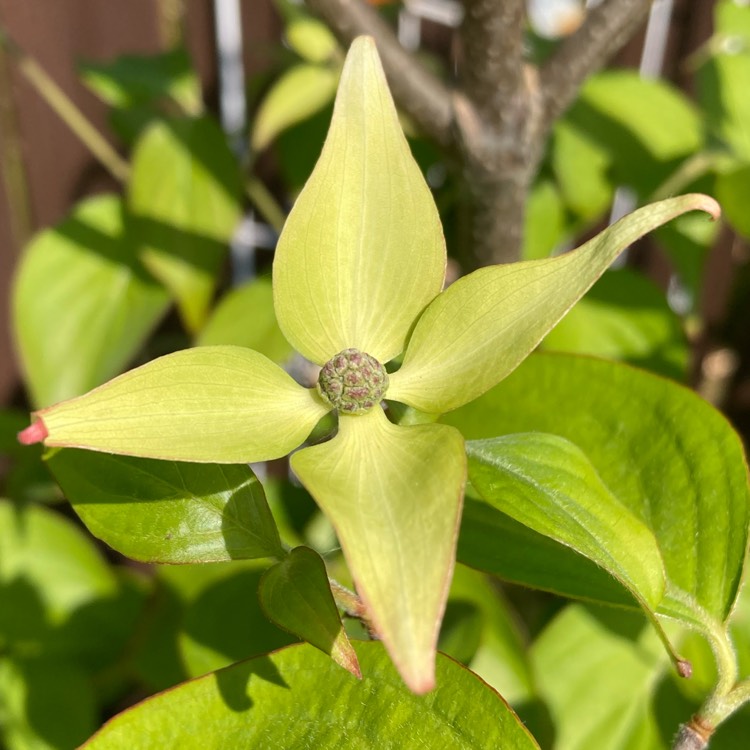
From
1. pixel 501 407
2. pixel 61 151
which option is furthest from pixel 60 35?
pixel 501 407

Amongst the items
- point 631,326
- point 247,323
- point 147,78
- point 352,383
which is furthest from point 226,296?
point 352,383

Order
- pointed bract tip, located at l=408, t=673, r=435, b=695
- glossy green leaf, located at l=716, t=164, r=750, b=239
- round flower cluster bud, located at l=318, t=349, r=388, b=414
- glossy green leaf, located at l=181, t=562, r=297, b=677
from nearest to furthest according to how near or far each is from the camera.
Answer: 1. pointed bract tip, located at l=408, t=673, r=435, b=695
2. round flower cluster bud, located at l=318, t=349, r=388, b=414
3. glossy green leaf, located at l=181, t=562, r=297, b=677
4. glossy green leaf, located at l=716, t=164, r=750, b=239

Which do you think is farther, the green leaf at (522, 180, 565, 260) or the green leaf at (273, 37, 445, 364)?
the green leaf at (522, 180, 565, 260)

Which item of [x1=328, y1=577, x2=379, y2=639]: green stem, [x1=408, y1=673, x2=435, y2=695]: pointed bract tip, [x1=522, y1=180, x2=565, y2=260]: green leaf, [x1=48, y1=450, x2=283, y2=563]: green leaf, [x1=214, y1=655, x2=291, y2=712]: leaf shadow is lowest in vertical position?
[x1=522, y1=180, x2=565, y2=260]: green leaf

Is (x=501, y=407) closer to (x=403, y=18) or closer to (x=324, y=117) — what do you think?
(x=324, y=117)

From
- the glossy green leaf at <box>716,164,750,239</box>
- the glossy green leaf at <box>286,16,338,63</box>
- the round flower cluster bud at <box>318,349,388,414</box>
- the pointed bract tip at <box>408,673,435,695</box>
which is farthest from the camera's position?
the glossy green leaf at <box>286,16,338,63</box>

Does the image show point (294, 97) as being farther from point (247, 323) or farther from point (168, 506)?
point (168, 506)

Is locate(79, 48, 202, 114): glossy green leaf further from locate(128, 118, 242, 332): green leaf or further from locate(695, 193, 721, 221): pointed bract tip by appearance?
locate(695, 193, 721, 221): pointed bract tip

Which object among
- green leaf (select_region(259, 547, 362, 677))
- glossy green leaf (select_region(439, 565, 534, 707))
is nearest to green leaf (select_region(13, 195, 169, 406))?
glossy green leaf (select_region(439, 565, 534, 707))
